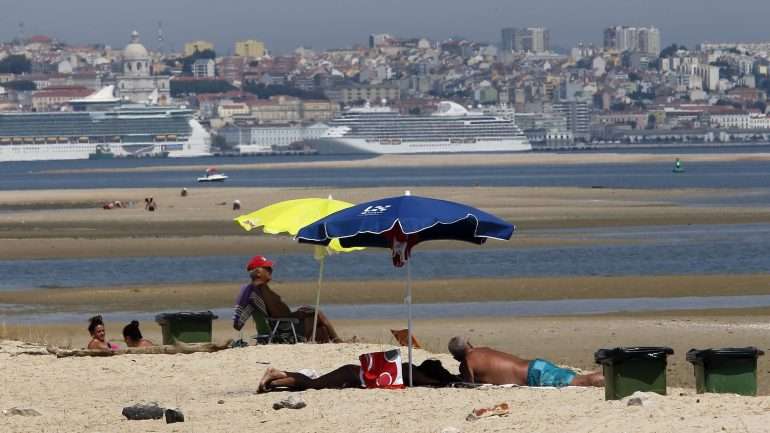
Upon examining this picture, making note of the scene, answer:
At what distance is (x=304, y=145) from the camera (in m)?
151

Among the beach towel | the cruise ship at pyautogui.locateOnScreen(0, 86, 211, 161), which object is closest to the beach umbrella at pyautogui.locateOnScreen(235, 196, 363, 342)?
the beach towel

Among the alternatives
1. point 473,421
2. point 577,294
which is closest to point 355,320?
point 577,294

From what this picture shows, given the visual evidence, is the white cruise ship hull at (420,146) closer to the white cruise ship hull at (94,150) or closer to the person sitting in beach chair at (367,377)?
the white cruise ship hull at (94,150)

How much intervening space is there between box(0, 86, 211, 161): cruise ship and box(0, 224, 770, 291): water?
10714cm

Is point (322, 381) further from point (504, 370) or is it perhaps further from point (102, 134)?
point (102, 134)

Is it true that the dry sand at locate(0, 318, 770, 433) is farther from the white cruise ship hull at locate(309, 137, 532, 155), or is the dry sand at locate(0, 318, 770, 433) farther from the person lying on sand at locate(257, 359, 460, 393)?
the white cruise ship hull at locate(309, 137, 532, 155)

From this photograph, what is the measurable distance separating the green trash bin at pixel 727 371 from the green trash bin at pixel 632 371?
0.69 ft

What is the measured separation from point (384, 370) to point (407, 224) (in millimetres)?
808

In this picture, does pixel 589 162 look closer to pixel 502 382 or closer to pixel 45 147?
pixel 45 147

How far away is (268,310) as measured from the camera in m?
12.3

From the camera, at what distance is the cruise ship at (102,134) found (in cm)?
13138

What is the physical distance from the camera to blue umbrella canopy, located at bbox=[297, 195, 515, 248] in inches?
397

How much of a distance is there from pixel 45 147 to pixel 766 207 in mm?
99170

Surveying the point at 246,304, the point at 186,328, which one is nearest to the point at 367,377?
the point at 246,304
